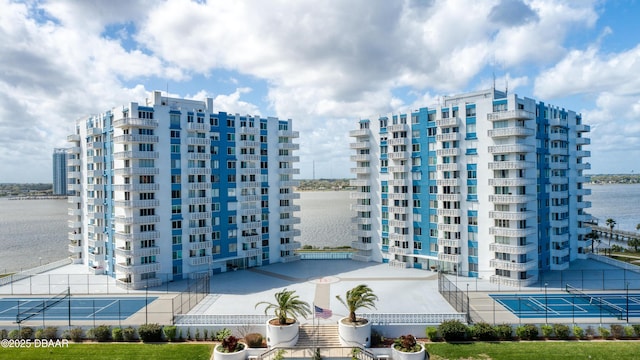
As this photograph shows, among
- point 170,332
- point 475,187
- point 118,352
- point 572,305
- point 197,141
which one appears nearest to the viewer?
point 118,352

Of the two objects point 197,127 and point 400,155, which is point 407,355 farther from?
point 197,127

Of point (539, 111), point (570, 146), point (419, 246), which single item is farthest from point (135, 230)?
point (570, 146)

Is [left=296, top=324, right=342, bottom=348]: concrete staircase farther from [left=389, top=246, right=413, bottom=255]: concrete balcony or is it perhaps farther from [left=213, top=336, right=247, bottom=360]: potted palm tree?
[left=389, top=246, right=413, bottom=255]: concrete balcony

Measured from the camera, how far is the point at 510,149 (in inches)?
1945

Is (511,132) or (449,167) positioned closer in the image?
(511,132)

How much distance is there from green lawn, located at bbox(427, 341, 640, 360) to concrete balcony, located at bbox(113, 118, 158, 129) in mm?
40937

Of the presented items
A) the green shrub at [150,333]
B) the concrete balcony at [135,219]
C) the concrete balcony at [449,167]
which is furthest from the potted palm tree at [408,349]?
the concrete balcony at [135,219]

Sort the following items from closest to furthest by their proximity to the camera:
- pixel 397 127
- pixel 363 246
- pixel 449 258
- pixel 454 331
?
pixel 454 331
pixel 449 258
pixel 397 127
pixel 363 246

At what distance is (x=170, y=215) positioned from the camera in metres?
53.0

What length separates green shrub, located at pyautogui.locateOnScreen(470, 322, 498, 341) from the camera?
35.3 m

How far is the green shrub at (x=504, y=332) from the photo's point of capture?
35438mm

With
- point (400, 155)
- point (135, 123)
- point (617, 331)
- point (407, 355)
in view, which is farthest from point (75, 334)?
point (617, 331)

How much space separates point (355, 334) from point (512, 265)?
25.5 metres

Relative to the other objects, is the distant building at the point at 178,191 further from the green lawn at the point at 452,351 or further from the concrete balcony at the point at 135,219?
the green lawn at the point at 452,351
